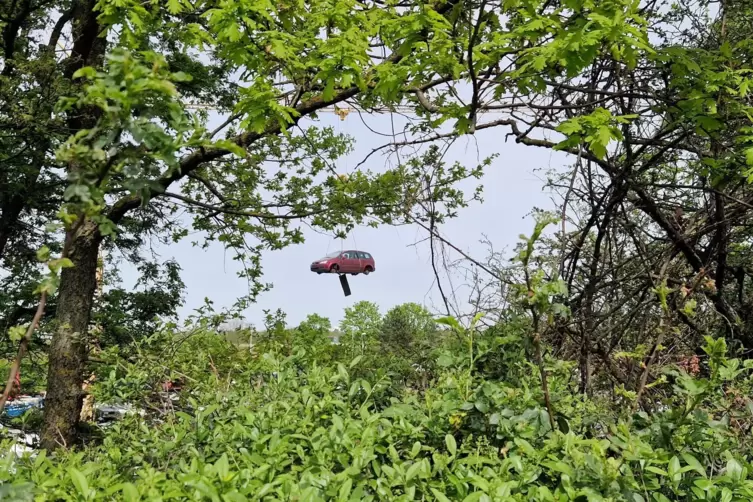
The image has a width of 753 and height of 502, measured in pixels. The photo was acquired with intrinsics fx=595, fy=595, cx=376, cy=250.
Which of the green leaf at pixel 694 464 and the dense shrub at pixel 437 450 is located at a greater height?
the dense shrub at pixel 437 450

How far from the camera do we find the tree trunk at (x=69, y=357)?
242 inches

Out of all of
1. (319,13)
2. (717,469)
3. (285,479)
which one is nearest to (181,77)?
(285,479)

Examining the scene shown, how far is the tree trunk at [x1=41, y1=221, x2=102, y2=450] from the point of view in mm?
6156

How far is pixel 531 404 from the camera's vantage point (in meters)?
2.05

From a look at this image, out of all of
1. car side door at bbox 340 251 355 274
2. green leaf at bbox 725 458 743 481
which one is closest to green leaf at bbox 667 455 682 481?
green leaf at bbox 725 458 743 481

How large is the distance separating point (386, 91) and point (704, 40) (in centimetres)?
266

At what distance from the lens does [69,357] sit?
6195 mm

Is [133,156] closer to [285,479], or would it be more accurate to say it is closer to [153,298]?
[285,479]

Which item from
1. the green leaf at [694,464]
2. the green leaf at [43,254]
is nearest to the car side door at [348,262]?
the green leaf at [694,464]

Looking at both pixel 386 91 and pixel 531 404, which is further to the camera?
pixel 386 91

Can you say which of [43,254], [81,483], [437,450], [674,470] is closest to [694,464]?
[674,470]

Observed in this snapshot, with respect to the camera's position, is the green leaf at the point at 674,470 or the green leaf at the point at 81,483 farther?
the green leaf at the point at 674,470

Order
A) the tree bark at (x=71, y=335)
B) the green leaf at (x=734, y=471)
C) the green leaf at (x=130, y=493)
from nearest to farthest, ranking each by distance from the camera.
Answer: the green leaf at (x=130, y=493) < the green leaf at (x=734, y=471) < the tree bark at (x=71, y=335)

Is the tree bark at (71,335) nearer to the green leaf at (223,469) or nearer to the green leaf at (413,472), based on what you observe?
the green leaf at (223,469)
